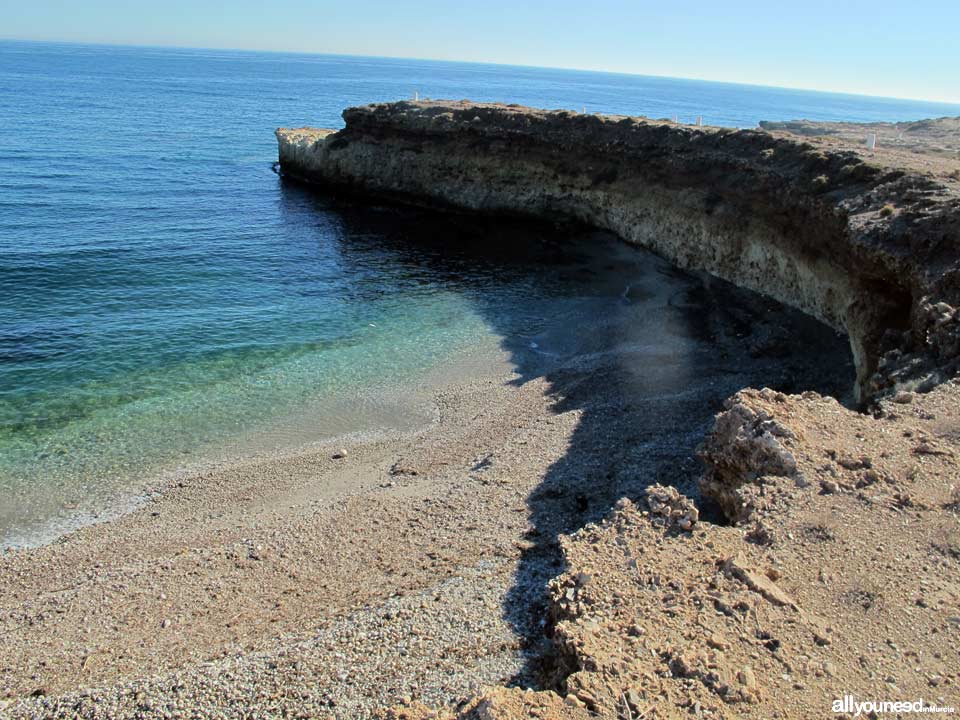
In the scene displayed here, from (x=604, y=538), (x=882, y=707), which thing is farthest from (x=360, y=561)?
(x=882, y=707)

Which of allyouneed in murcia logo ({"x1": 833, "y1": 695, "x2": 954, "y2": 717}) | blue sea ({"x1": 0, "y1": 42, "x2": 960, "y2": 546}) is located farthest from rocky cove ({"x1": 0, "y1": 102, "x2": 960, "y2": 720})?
blue sea ({"x1": 0, "y1": 42, "x2": 960, "y2": 546})

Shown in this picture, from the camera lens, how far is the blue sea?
21.7m

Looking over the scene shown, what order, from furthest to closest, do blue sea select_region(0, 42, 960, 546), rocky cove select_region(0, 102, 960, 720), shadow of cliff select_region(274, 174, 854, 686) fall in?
blue sea select_region(0, 42, 960, 546)
shadow of cliff select_region(274, 174, 854, 686)
rocky cove select_region(0, 102, 960, 720)

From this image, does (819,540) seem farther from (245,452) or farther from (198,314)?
(198,314)

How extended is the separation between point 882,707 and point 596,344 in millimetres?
21540

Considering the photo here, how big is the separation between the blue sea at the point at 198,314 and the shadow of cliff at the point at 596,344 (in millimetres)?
450

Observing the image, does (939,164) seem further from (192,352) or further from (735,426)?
(192,352)

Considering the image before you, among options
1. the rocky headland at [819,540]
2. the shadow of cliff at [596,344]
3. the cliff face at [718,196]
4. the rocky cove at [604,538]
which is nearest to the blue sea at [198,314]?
the shadow of cliff at [596,344]

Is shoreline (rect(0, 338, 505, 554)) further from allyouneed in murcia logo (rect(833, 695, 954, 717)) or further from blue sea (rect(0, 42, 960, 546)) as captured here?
allyouneed in murcia logo (rect(833, 695, 954, 717))

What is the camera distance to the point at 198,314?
31828mm

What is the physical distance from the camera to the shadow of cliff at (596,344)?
1711 centimetres

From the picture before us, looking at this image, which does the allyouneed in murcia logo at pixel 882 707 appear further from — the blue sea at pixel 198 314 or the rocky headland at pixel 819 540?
the blue sea at pixel 198 314

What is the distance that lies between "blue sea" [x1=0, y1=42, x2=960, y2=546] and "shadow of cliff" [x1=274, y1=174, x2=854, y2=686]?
45cm

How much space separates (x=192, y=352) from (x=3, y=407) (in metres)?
6.86
